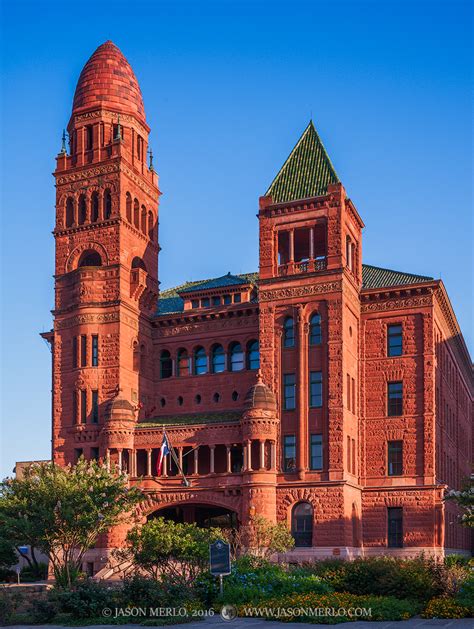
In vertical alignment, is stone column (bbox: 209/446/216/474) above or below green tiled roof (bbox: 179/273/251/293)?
below

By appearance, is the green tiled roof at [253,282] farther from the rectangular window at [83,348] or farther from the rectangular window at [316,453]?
the rectangular window at [316,453]

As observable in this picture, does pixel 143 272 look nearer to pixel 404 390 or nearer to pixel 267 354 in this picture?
pixel 267 354

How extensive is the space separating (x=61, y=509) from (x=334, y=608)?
19.5 m

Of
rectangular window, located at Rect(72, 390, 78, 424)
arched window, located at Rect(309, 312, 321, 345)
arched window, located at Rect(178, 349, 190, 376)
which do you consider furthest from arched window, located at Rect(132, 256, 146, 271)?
arched window, located at Rect(309, 312, 321, 345)

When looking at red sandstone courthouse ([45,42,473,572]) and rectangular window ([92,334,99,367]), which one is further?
rectangular window ([92,334,99,367])

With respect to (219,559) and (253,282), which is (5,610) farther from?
(253,282)

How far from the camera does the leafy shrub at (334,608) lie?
30203 millimetres

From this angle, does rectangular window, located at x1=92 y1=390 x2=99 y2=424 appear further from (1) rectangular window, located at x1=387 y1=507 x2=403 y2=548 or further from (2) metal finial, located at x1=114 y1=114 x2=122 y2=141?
(1) rectangular window, located at x1=387 y1=507 x2=403 y2=548

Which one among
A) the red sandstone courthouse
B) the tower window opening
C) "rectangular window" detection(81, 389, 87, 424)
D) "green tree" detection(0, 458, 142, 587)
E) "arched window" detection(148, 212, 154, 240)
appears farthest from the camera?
"arched window" detection(148, 212, 154, 240)

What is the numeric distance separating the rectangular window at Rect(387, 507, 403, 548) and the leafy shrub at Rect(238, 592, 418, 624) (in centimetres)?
Result: 2565

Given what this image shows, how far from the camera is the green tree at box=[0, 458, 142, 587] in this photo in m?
46.6

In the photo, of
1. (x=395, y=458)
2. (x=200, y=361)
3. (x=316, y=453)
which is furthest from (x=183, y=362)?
(x=395, y=458)

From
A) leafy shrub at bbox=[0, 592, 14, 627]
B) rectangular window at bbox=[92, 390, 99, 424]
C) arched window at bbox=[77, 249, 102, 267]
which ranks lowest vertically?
leafy shrub at bbox=[0, 592, 14, 627]

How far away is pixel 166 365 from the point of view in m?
66.9
